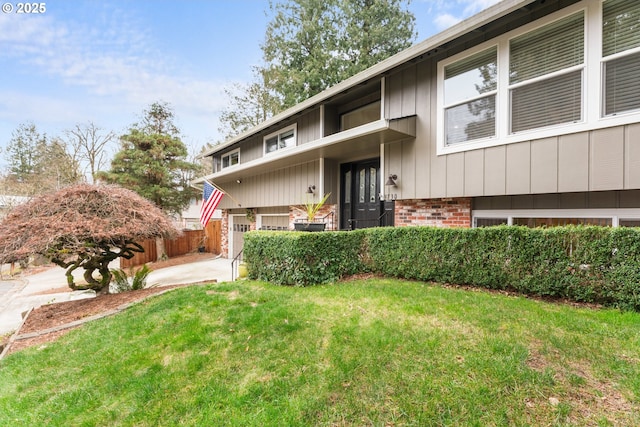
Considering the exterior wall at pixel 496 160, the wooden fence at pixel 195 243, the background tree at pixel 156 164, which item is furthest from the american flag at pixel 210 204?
the exterior wall at pixel 496 160

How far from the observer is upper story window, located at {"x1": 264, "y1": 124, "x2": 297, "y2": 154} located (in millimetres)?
9449

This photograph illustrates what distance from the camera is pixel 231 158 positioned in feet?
43.5

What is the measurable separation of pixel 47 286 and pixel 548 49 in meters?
15.3

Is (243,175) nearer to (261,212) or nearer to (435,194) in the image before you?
(261,212)

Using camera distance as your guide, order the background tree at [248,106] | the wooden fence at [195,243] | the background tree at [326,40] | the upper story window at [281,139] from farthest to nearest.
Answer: the background tree at [248,106], the background tree at [326,40], the wooden fence at [195,243], the upper story window at [281,139]

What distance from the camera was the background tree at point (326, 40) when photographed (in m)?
15.2

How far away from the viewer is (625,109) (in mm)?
3594

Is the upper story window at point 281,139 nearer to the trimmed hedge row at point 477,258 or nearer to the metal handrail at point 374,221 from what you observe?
the metal handrail at point 374,221

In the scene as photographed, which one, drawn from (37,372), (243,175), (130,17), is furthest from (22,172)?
(37,372)

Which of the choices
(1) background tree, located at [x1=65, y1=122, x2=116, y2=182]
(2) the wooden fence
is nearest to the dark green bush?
(2) the wooden fence

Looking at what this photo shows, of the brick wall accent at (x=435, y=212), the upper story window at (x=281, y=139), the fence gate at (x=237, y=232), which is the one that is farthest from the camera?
the fence gate at (x=237, y=232)

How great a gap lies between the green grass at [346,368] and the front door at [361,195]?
3.60 metres

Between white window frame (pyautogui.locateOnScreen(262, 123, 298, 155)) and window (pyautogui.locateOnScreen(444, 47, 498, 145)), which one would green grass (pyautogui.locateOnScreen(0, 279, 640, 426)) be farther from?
white window frame (pyautogui.locateOnScreen(262, 123, 298, 155))

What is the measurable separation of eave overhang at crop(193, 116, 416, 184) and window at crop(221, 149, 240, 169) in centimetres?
295
